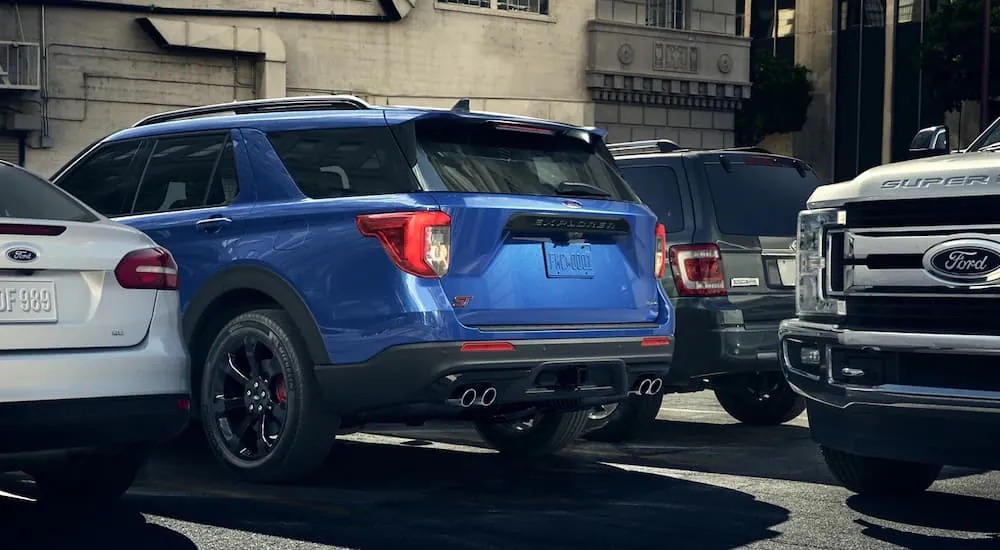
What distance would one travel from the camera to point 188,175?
26.6 ft

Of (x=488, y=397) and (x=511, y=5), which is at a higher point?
(x=511, y=5)

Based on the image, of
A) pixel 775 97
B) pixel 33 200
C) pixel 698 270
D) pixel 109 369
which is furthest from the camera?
pixel 775 97

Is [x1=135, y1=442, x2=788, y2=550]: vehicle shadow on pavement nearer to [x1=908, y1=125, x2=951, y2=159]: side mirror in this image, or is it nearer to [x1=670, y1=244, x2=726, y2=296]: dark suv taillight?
[x1=670, y1=244, x2=726, y2=296]: dark suv taillight

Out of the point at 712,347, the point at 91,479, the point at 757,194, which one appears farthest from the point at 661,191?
the point at 91,479

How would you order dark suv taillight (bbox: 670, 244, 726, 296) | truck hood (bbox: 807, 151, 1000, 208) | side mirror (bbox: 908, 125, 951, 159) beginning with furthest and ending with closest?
dark suv taillight (bbox: 670, 244, 726, 296) < side mirror (bbox: 908, 125, 951, 159) < truck hood (bbox: 807, 151, 1000, 208)

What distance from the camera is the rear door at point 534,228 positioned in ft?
22.6

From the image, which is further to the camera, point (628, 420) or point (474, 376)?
point (628, 420)

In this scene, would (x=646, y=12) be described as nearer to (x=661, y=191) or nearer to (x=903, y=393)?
(x=661, y=191)

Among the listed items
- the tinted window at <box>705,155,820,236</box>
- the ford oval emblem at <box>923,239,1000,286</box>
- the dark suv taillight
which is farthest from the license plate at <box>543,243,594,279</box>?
the tinted window at <box>705,155,820,236</box>

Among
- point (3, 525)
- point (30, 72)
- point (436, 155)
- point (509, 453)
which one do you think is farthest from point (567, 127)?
point (30, 72)

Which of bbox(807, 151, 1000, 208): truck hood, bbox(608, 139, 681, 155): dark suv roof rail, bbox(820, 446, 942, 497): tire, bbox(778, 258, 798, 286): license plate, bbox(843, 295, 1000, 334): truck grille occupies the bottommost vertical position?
bbox(820, 446, 942, 497): tire

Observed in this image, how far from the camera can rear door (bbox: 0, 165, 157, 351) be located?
5.67 meters

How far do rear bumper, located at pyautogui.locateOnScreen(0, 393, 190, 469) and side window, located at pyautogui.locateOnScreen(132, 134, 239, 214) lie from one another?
1.86 meters

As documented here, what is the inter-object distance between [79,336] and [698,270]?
14.1 ft
